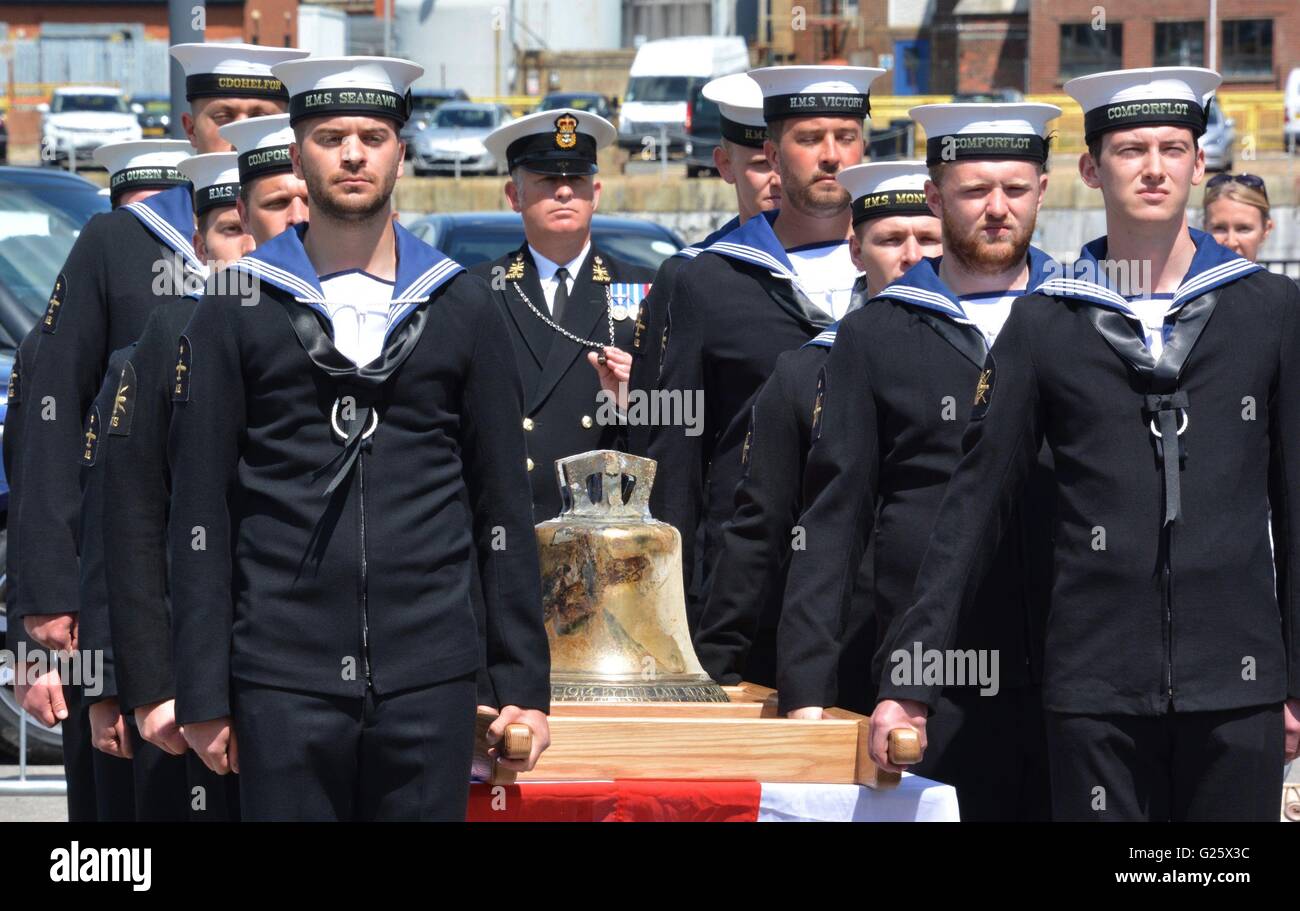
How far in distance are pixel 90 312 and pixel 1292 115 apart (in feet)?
110

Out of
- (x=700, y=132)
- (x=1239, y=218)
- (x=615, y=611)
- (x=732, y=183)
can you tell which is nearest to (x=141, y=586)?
(x=615, y=611)

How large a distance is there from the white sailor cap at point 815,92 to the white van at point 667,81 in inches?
1039

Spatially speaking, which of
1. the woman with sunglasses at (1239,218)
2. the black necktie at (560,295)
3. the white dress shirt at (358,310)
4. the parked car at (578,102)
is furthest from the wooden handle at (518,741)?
the parked car at (578,102)

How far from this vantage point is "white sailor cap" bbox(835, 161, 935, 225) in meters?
6.38

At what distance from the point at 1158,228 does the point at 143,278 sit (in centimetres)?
297

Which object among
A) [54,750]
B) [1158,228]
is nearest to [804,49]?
[54,750]

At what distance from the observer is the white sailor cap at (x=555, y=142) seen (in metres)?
7.83

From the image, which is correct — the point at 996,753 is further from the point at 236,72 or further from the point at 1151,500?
the point at 236,72

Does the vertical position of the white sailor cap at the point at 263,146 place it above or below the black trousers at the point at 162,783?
above

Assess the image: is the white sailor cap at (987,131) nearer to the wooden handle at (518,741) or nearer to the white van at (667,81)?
the wooden handle at (518,741)
